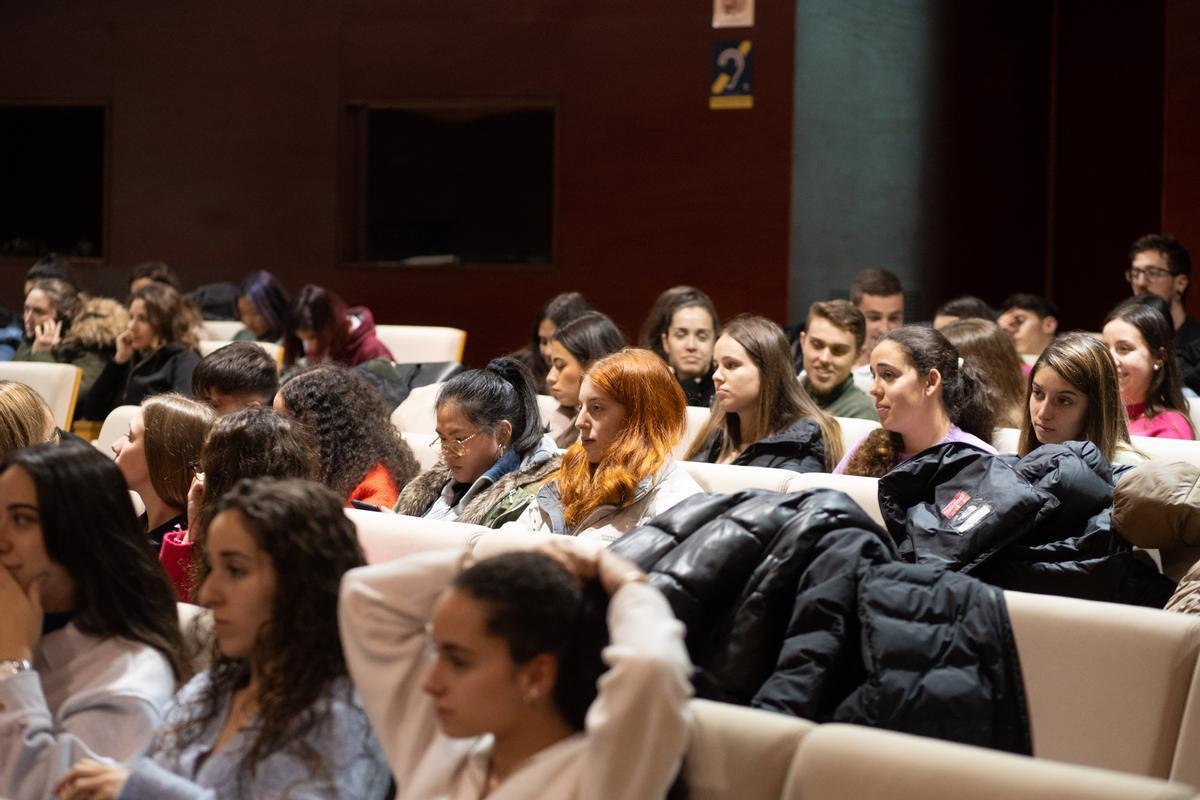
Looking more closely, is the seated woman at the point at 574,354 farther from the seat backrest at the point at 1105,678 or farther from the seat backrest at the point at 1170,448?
the seat backrest at the point at 1105,678

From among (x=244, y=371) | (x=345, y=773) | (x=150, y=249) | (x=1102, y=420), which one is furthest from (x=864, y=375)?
(x=150, y=249)

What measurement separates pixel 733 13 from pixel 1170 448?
15.3ft

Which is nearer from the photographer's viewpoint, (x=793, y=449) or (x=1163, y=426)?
(x=793, y=449)

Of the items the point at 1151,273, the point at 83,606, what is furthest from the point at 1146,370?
the point at 83,606

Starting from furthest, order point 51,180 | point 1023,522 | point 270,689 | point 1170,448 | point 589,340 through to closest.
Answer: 1. point 51,180
2. point 589,340
3. point 1170,448
4. point 1023,522
5. point 270,689

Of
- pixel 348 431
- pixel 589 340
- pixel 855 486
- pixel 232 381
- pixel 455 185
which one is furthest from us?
pixel 455 185

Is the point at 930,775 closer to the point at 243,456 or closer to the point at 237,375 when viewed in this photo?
the point at 243,456

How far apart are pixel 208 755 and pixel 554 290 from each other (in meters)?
6.43

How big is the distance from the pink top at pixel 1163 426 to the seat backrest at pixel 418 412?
262cm

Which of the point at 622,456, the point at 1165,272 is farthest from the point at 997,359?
the point at 1165,272

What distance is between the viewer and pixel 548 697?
1940 mm

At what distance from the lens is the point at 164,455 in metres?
3.66

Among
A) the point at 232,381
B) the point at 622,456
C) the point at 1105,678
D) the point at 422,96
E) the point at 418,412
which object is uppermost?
the point at 422,96

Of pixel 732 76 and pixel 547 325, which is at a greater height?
pixel 732 76
